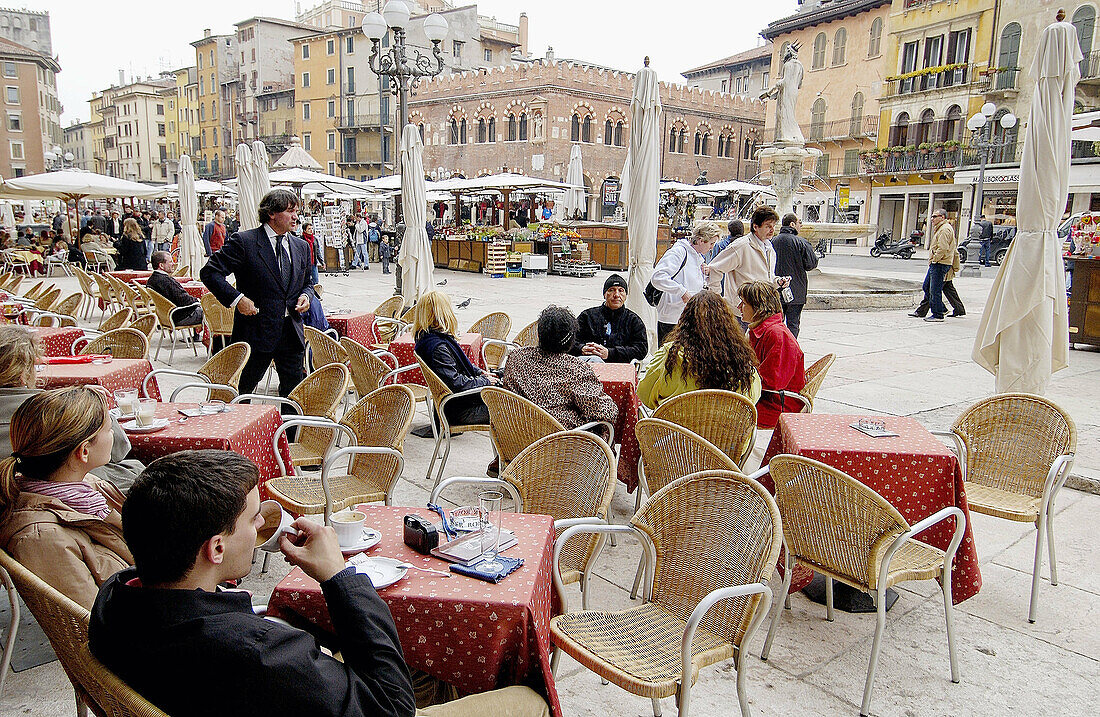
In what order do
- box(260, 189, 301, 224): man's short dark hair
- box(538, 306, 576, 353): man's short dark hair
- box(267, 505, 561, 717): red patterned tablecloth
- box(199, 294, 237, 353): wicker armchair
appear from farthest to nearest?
box(199, 294, 237, 353): wicker armchair
box(260, 189, 301, 224): man's short dark hair
box(538, 306, 576, 353): man's short dark hair
box(267, 505, 561, 717): red patterned tablecloth

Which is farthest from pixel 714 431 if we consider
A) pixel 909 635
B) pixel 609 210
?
pixel 609 210

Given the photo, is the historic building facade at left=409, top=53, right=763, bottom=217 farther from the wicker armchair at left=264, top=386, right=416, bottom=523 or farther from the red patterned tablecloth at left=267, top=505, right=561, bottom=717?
the red patterned tablecloth at left=267, top=505, right=561, bottom=717

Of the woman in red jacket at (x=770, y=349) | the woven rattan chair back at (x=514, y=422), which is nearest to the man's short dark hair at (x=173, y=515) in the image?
the woven rattan chair back at (x=514, y=422)

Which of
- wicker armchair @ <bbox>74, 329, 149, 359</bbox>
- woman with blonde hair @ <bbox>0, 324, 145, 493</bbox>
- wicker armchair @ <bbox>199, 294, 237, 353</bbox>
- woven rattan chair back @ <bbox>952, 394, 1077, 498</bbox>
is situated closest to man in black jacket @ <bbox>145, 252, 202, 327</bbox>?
wicker armchair @ <bbox>199, 294, 237, 353</bbox>

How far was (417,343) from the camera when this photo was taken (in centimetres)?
457

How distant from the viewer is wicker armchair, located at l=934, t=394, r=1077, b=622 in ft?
10.8

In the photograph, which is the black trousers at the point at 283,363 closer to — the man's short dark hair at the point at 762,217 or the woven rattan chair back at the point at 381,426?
the woven rattan chair back at the point at 381,426

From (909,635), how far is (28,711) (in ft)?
10.8

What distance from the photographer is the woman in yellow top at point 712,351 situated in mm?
3834

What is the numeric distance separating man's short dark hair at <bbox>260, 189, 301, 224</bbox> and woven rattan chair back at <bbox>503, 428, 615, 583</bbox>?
9.37ft

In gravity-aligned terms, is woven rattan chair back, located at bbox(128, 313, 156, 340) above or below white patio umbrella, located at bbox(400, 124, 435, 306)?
below

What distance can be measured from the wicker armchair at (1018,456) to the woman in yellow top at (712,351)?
1.06 metres

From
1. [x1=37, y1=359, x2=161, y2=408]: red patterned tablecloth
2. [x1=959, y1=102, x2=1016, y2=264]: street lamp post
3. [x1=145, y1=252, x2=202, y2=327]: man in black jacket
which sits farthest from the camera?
[x1=959, y1=102, x2=1016, y2=264]: street lamp post

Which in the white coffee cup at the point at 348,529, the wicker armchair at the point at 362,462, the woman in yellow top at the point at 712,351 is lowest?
the wicker armchair at the point at 362,462
